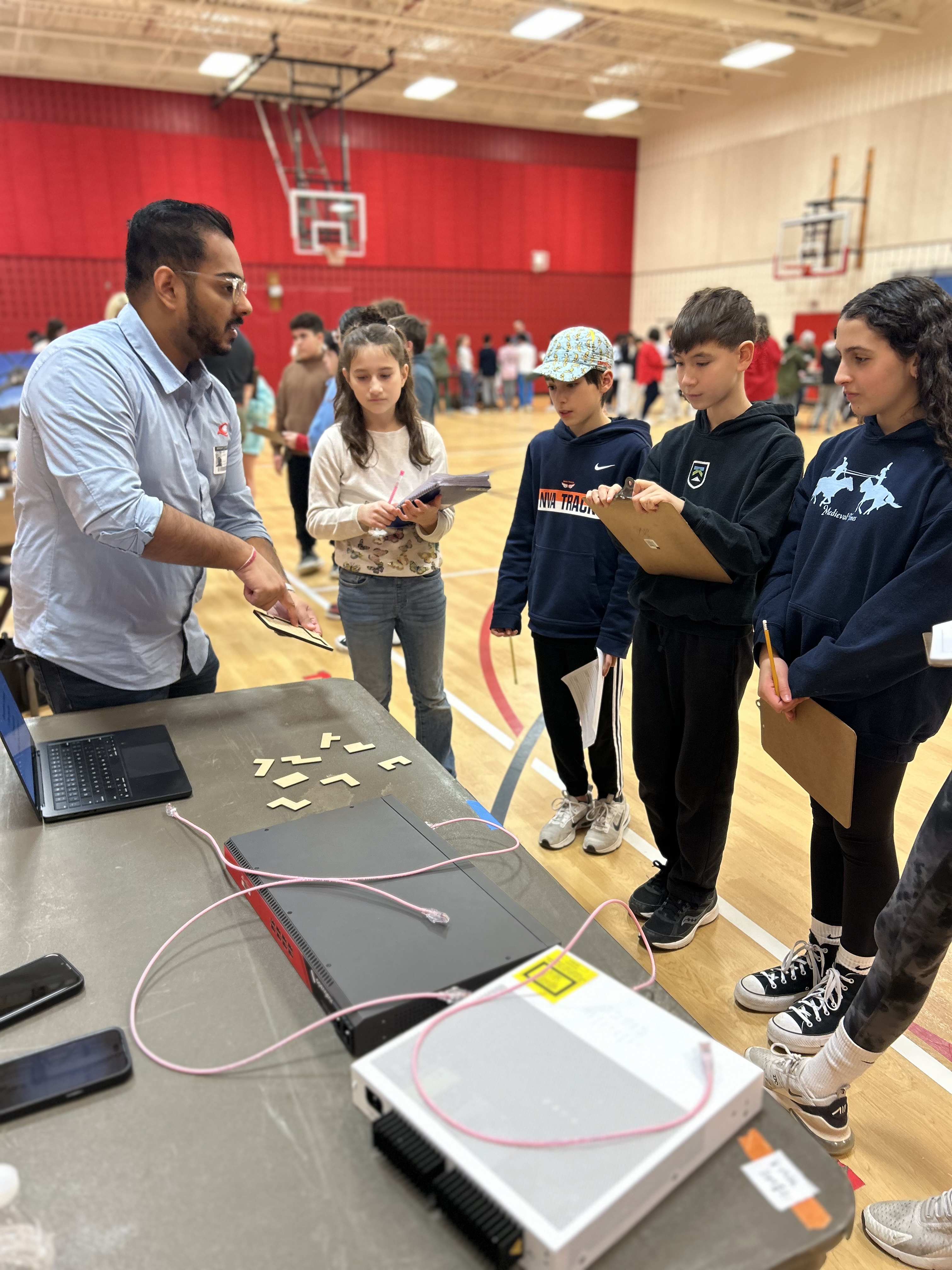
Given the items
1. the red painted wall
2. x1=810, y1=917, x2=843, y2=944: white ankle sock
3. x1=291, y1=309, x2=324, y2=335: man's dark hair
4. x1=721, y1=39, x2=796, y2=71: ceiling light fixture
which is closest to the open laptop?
x1=810, y1=917, x2=843, y2=944: white ankle sock

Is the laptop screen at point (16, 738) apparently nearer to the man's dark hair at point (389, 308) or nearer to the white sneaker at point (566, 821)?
the white sneaker at point (566, 821)

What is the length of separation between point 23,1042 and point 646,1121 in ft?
2.38

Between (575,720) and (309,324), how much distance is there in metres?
3.69

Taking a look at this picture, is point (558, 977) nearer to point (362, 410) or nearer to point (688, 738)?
point (688, 738)

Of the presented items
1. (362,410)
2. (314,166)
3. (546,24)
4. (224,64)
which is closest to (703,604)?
(362,410)

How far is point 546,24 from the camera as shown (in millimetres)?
12227

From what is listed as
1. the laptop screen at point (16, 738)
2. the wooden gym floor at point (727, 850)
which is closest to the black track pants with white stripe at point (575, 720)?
the wooden gym floor at point (727, 850)

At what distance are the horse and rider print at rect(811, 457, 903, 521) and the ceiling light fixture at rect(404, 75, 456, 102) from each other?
15.9 m

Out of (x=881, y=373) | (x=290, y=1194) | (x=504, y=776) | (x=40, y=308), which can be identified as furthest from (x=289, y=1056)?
(x=40, y=308)

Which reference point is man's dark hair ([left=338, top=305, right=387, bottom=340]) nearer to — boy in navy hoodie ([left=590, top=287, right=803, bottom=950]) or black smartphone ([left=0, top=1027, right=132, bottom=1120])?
boy in navy hoodie ([left=590, top=287, right=803, bottom=950])

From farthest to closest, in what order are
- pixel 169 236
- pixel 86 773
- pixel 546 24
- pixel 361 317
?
pixel 546 24, pixel 361 317, pixel 169 236, pixel 86 773

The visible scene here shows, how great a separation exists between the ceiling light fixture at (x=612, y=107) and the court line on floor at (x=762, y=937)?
17077 mm

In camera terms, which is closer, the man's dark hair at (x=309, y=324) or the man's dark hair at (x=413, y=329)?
the man's dark hair at (x=413, y=329)

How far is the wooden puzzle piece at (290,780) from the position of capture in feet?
5.24
